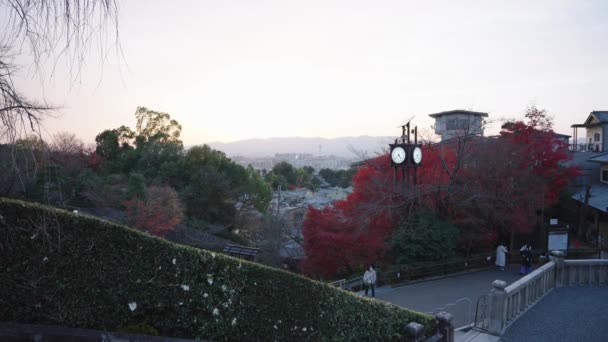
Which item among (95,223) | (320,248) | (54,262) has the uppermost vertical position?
(95,223)

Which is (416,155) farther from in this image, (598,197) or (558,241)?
(598,197)

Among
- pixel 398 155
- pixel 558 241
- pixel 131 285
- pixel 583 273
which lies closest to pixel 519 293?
pixel 583 273

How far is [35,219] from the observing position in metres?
4.11

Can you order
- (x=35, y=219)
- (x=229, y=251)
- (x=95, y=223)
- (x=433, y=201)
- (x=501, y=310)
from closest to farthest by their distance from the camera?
1. (x=35, y=219)
2. (x=95, y=223)
3. (x=501, y=310)
4. (x=229, y=251)
5. (x=433, y=201)

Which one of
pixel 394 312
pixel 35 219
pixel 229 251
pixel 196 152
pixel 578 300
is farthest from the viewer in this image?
pixel 196 152

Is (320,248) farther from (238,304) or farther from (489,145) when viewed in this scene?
(238,304)

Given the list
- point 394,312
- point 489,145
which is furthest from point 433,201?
point 394,312

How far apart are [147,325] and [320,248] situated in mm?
14390

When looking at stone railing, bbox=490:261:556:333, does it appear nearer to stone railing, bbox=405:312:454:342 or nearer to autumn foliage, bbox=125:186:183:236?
stone railing, bbox=405:312:454:342

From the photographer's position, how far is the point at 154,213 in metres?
23.1

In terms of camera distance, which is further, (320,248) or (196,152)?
(196,152)

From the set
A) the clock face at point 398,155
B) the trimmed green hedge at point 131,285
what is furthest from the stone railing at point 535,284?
the clock face at point 398,155

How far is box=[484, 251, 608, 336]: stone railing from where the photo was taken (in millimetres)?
9078

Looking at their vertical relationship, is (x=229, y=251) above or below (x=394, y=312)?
below
